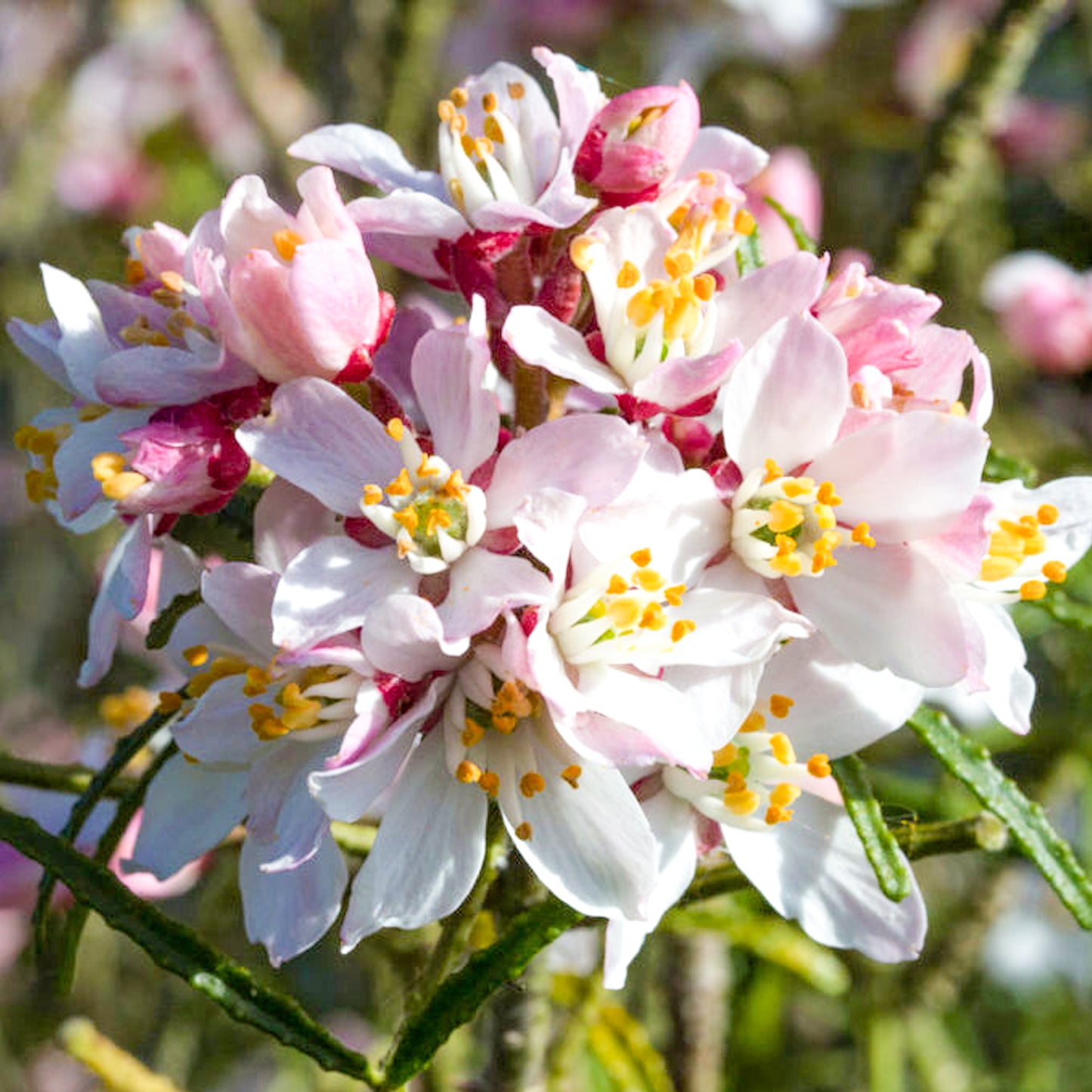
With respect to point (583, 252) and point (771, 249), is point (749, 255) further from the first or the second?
point (771, 249)

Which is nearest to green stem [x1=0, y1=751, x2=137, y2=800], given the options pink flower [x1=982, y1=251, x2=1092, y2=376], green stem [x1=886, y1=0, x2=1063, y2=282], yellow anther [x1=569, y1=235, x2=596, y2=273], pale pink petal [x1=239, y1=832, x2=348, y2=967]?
pale pink petal [x1=239, y1=832, x2=348, y2=967]

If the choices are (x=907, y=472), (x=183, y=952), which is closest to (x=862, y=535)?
(x=907, y=472)

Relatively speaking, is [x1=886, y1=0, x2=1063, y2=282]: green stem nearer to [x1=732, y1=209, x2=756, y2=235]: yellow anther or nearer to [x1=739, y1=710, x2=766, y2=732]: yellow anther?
[x1=732, y1=209, x2=756, y2=235]: yellow anther

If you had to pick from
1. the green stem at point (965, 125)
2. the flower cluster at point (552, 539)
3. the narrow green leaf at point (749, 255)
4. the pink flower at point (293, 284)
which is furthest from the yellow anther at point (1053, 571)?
the green stem at point (965, 125)

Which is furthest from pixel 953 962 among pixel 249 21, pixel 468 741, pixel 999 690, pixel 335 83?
pixel 249 21

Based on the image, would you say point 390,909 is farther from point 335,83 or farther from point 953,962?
point 335,83

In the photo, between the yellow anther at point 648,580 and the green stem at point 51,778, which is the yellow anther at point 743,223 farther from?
the green stem at point 51,778

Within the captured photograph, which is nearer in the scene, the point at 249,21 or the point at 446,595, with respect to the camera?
the point at 446,595
